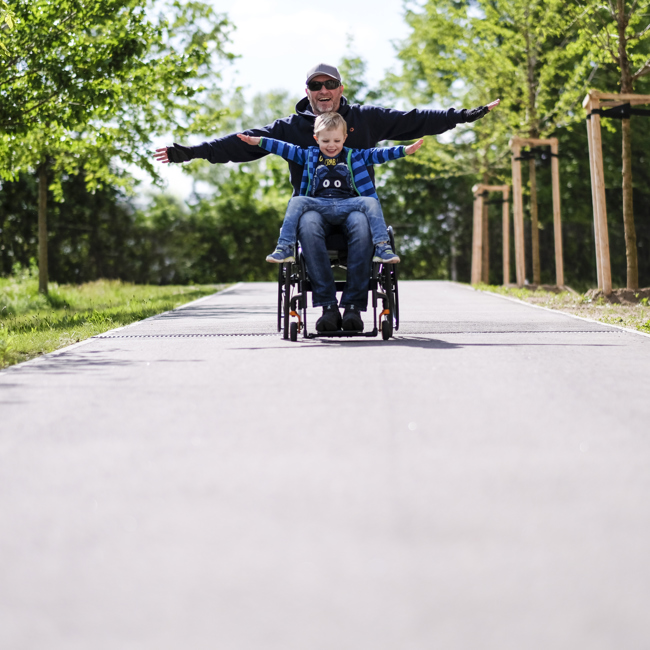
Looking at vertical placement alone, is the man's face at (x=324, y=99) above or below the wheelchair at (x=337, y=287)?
above

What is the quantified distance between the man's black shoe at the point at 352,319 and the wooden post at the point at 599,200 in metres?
6.61

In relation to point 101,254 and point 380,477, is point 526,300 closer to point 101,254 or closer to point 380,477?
point 380,477

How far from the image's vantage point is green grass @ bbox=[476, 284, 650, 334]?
10.4 meters

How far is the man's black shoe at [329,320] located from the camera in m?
8.35

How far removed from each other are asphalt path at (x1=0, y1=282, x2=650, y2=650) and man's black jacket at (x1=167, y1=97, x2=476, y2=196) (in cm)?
324

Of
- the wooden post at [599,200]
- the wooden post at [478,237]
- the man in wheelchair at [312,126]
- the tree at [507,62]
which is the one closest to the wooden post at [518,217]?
the tree at [507,62]

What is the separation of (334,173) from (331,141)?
0.86 ft

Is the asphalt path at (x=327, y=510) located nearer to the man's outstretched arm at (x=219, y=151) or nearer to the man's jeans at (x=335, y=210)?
the man's jeans at (x=335, y=210)

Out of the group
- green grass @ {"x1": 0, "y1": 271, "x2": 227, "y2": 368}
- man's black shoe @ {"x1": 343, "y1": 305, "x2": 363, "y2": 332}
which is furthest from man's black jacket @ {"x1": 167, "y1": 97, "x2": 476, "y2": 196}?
green grass @ {"x1": 0, "y1": 271, "x2": 227, "y2": 368}

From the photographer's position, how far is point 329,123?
27.5 ft

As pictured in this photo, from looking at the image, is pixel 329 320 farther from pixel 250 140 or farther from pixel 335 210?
pixel 250 140

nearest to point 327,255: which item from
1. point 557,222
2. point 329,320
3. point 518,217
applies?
point 329,320

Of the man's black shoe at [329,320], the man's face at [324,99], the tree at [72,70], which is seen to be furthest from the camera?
the tree at [72,70]

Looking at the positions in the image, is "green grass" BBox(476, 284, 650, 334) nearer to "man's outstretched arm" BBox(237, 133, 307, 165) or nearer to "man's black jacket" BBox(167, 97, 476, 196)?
"man's black jacket" BBox(167, 97, 476, 196)
